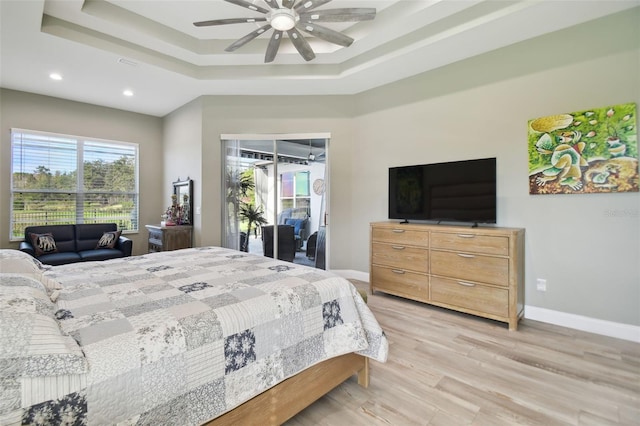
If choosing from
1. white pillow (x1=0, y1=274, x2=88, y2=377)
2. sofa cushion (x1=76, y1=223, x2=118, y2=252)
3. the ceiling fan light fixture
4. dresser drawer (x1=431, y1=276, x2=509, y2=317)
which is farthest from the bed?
sofa cushion (x1=76, y1=223, x2=118, y2=252)

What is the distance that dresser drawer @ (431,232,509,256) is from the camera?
9.31 feet

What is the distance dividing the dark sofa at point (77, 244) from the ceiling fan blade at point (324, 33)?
4026 millimetres

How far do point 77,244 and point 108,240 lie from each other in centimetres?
45

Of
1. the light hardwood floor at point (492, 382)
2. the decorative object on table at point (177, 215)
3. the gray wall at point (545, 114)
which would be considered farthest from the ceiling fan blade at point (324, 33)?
the decorative object on table at point (177, 215)

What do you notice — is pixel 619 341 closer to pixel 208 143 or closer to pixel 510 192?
pixel 510 192

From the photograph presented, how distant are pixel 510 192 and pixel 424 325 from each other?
67.3 inches

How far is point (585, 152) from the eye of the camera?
2.76 metres

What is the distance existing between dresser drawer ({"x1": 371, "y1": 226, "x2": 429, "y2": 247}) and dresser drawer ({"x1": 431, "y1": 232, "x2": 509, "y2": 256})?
0.12 m

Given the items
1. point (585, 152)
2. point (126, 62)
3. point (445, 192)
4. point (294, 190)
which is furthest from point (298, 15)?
point (585, 152)

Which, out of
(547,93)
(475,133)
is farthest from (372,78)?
(547,93)

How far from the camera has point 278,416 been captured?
4.78 feet

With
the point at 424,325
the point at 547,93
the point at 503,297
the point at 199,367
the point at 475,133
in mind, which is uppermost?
the point at 547,93

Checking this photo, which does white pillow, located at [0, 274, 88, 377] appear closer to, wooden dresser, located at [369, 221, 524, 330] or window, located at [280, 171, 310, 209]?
wooden dresser, located at [369, 221, 524, 330]

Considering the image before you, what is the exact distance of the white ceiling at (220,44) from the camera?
2.76 m
